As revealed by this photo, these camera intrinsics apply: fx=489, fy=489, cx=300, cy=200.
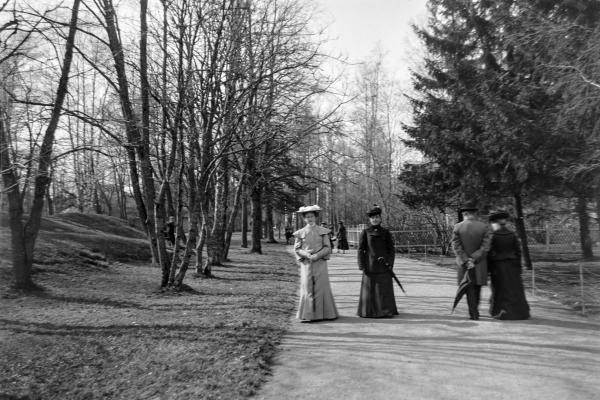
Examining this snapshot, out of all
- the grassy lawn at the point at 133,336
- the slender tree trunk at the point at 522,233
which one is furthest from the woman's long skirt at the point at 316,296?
the slender tree trunk at the point at 522,233

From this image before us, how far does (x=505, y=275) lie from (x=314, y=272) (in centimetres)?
307

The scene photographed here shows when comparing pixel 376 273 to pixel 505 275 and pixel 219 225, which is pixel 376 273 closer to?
pixel 505 275

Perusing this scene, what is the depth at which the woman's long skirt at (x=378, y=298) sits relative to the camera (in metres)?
8.10

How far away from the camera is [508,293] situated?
25.5 ft

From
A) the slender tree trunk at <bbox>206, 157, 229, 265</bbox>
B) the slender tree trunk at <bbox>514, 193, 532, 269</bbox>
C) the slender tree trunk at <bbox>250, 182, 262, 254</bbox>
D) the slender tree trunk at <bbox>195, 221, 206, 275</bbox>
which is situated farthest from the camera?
the slender tree trunk at <bbox>250, 182, 262, 254</bbox>

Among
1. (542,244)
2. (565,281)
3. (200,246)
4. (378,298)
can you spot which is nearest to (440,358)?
(378,298)

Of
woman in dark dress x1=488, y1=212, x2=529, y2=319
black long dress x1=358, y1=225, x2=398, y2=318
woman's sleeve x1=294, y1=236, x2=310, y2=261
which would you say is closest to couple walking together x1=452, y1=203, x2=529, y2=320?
woman in dark dress x1=488, y1=212, x2=529, y2=319

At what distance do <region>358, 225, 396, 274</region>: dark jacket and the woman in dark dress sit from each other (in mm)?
1655

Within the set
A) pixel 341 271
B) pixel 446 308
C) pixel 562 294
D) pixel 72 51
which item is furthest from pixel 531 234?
pixel 72 51

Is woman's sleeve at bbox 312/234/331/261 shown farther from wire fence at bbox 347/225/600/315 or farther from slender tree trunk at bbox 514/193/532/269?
slender tree trunk at bbox 514/193/532/269

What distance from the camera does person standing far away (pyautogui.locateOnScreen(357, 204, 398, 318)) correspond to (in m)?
8.13

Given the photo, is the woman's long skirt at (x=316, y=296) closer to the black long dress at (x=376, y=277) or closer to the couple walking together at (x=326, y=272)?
the couple walking together at (x=326, y=272)

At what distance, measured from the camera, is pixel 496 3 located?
14.5 meters

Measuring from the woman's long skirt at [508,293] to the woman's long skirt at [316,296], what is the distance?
261cm
